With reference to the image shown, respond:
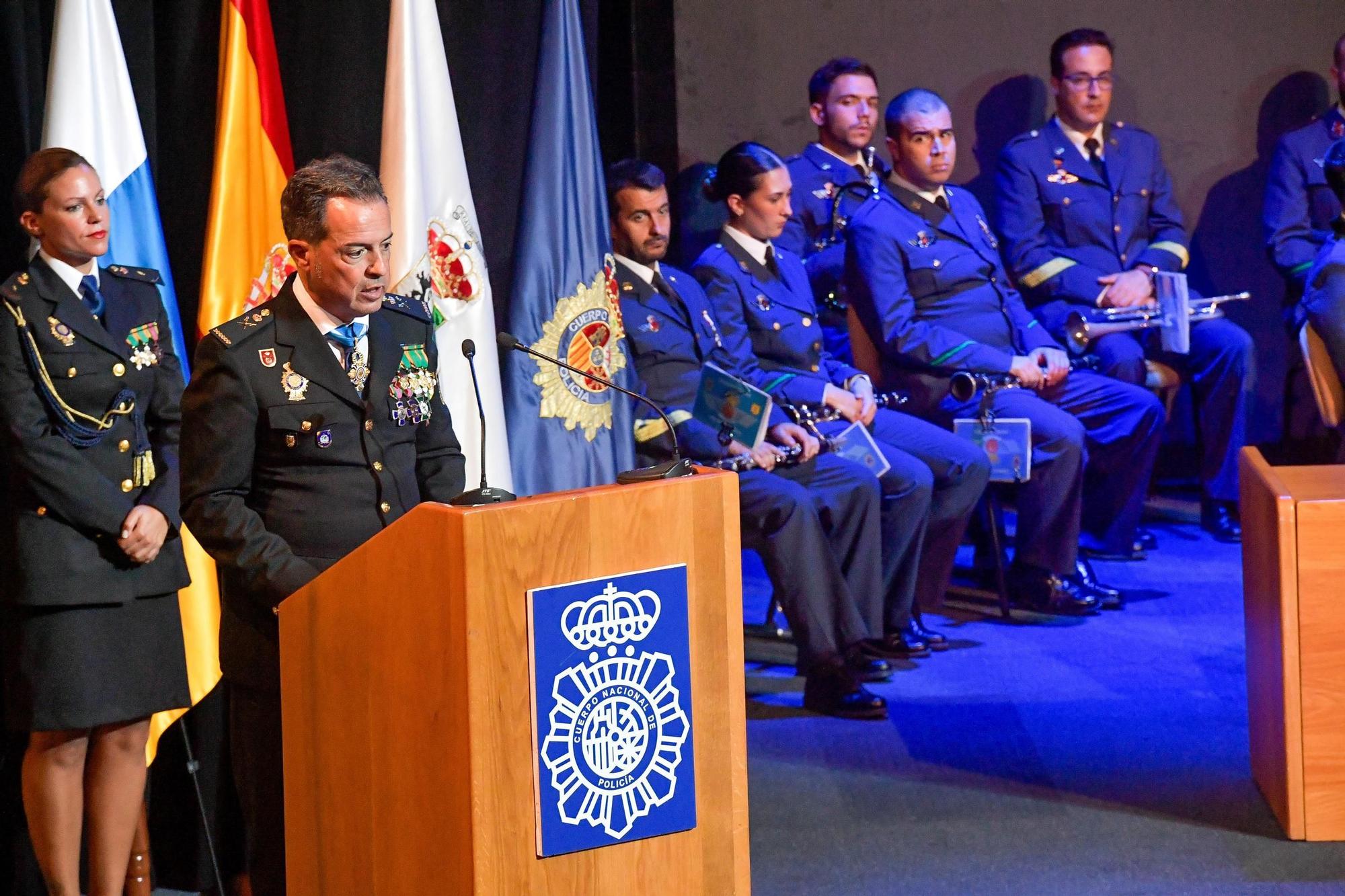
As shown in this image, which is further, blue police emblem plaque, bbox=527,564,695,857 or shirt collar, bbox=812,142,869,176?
shirt collar, bbox=812,142,869,176

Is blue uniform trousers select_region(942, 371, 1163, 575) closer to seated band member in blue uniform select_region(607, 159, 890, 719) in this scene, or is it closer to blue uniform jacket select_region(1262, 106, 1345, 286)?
seated band member in blue uniform select_region(607, 159, 890, 719)

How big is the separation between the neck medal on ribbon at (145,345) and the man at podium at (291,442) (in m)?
0.58

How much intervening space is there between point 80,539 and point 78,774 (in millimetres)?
426

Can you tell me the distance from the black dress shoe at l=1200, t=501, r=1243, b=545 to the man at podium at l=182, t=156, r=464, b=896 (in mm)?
4082

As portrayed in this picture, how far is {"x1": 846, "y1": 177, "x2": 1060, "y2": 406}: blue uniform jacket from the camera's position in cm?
502

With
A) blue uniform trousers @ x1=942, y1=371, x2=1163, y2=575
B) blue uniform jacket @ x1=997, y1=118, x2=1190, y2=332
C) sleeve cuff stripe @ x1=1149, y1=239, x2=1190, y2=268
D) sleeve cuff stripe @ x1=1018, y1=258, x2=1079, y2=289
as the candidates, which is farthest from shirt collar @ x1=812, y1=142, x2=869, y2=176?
sleeve cuff stripe @ x1=1149, y1=239, x2=1190, y2=268

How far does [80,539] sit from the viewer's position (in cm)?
277

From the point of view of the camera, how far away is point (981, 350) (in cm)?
504

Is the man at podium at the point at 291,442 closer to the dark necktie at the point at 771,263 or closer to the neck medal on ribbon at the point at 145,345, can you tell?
the neck medal on ribbon at the point at 145,345

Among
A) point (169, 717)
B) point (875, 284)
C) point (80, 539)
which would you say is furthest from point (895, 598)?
point (80, 539)

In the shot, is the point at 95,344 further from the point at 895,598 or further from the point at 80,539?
the point at 895,598

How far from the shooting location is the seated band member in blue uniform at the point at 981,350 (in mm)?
4992

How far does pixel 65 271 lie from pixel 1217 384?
424 cm

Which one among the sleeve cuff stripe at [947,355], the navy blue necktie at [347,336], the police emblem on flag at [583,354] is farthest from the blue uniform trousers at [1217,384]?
the navy blue necktie at [347,336]
